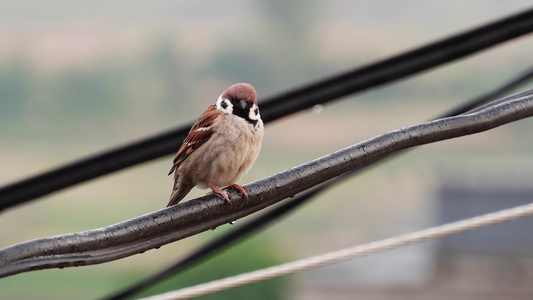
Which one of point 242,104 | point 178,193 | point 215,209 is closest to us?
point 215,209

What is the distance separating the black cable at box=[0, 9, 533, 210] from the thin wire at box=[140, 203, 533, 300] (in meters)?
0.87

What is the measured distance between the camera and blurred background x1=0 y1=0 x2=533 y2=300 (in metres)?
23.9

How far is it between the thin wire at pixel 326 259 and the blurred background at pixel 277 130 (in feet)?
52.6

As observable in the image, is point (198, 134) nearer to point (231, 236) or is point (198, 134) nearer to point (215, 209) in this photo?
point (231, 236)

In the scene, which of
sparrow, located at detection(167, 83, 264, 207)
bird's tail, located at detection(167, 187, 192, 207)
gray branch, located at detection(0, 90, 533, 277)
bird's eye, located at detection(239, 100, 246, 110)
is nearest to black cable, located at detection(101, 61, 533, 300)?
sparrow, located at detection(167, 83, 264, 207)

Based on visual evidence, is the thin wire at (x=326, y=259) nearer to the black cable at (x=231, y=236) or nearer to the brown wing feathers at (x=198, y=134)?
the black cable at (x=231, y=236)

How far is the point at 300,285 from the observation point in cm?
2572

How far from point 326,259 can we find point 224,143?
3.25 ft

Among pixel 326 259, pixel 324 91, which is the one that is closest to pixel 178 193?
pixel 324 91

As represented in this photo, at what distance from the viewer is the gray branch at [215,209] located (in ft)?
7.41

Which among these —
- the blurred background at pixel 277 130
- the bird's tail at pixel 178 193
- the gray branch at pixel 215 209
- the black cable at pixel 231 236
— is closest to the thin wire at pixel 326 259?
the gray branch at pixel 215 209

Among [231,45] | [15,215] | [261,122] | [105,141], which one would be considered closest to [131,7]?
[231,45]

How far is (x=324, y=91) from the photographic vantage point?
4258mm

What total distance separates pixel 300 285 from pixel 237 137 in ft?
72.2
